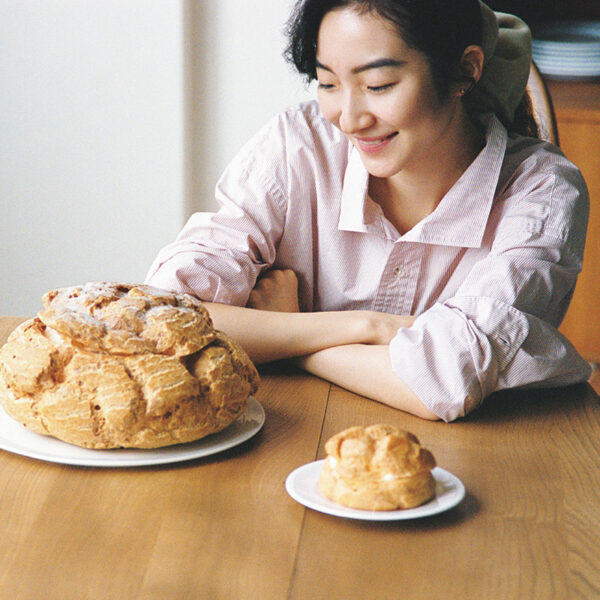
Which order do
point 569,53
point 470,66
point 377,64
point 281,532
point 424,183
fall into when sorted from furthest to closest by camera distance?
point 569,53 < point 424,183 < point 470,66 < point 377,64 < point 281,532

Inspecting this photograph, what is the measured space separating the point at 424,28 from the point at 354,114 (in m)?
0.15

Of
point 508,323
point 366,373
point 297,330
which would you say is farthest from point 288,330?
point 508,323

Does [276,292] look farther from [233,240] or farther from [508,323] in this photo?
[508,323]

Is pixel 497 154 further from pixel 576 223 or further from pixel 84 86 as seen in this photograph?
pixel 84 86

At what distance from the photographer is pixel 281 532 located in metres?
0.73

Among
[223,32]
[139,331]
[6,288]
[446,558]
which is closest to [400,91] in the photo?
[139,331]

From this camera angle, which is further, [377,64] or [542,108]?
[542,108]

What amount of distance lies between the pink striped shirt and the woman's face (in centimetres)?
12

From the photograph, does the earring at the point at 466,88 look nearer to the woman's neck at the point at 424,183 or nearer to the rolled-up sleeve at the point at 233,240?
the woman's neck at the point at 424,183

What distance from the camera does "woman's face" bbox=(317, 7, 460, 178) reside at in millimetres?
1157

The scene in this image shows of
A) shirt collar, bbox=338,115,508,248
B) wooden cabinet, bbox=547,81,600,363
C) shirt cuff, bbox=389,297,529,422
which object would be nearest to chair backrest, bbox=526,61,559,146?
shirt collar, bbox=338,115,508,248

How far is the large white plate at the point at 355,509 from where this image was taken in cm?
73

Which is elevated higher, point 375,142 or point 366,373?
point 375,142

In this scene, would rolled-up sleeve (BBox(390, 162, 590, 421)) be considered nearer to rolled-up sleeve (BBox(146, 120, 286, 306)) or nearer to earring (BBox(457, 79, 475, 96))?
earring (BBox(457, 79, 475, 96))
